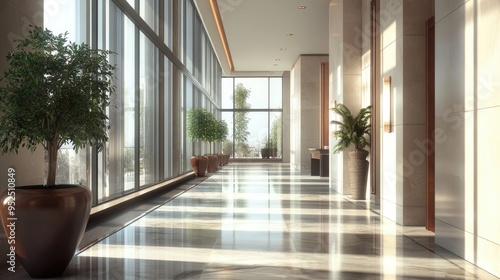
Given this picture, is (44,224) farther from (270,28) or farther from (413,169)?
(270,28)

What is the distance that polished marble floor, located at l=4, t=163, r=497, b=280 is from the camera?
3965mm

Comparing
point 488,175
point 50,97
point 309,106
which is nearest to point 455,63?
point 488,175

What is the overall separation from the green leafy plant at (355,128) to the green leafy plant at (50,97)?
6.48m

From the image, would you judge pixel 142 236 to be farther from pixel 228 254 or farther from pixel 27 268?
pixel 27 268

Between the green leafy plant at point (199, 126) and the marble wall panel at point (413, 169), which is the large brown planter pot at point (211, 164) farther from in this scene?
the marble wall panel at point (413, 169)

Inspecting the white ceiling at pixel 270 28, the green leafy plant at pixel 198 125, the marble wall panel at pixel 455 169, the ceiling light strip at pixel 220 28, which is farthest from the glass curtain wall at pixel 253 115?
the marble wall panel at pixel 455 169

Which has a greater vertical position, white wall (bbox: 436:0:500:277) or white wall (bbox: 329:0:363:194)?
white wall (bbox: 329:0:363:194)

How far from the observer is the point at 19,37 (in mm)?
4258

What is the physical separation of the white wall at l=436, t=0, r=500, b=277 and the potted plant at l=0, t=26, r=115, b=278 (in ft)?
10.1

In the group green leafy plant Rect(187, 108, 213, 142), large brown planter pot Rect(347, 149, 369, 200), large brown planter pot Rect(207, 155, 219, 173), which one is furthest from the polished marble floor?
large brown planter pot Rect(207, 155, 219, 173)

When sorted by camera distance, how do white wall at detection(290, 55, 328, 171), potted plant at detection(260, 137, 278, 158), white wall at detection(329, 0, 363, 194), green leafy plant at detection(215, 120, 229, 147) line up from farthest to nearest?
potted plant at detection(260, 137, 278, 158) < white wall at detection(290, 55, 328, 171) < green leafy plant at detection(215, 120, 229, 147) < white wall at detection(329, 0, 363, 194)

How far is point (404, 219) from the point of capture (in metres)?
6.50

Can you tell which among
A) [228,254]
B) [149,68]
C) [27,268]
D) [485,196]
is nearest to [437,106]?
[485,196]

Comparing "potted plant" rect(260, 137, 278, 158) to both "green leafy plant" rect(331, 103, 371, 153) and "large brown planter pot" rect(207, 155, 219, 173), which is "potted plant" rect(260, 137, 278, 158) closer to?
"large brown planter pot" rect(207, 155, 219, 173)
